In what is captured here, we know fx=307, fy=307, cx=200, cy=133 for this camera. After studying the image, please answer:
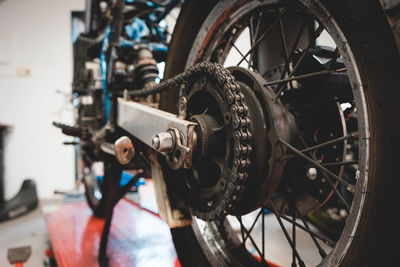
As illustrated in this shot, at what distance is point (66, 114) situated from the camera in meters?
3.68

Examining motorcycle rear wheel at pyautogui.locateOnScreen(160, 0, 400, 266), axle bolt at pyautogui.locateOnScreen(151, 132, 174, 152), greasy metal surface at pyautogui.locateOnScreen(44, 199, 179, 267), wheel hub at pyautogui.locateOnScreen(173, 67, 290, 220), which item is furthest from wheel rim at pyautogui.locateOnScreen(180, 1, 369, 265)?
greasy metal surface at pyautogui.locateOnScreen(44, 199, 179, 267)

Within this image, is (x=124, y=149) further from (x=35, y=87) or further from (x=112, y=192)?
(x=35, y=87)

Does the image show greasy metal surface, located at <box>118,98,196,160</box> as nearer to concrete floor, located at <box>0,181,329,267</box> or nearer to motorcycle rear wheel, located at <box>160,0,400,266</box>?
motorcycle rear wheel, located at <box>160,0,400,266</box>

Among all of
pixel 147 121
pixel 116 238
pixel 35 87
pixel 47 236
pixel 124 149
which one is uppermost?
pixel 147 121

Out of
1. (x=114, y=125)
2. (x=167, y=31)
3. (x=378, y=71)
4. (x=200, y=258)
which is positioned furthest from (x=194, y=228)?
(x=167, y=31)

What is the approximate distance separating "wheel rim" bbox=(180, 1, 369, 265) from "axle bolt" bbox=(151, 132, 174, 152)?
0.24m

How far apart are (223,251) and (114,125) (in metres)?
0.58

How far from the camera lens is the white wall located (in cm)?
349

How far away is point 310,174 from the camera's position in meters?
0.86

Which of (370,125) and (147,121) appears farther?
(147,121)

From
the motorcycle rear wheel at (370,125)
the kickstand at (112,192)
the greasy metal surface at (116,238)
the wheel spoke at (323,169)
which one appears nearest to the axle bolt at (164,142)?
the wheel spoke at (323,169)

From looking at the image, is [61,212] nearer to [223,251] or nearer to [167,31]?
[167,31]

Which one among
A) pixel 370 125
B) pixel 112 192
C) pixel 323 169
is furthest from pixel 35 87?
pixel 370 125

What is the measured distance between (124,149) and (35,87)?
10.7 ft
